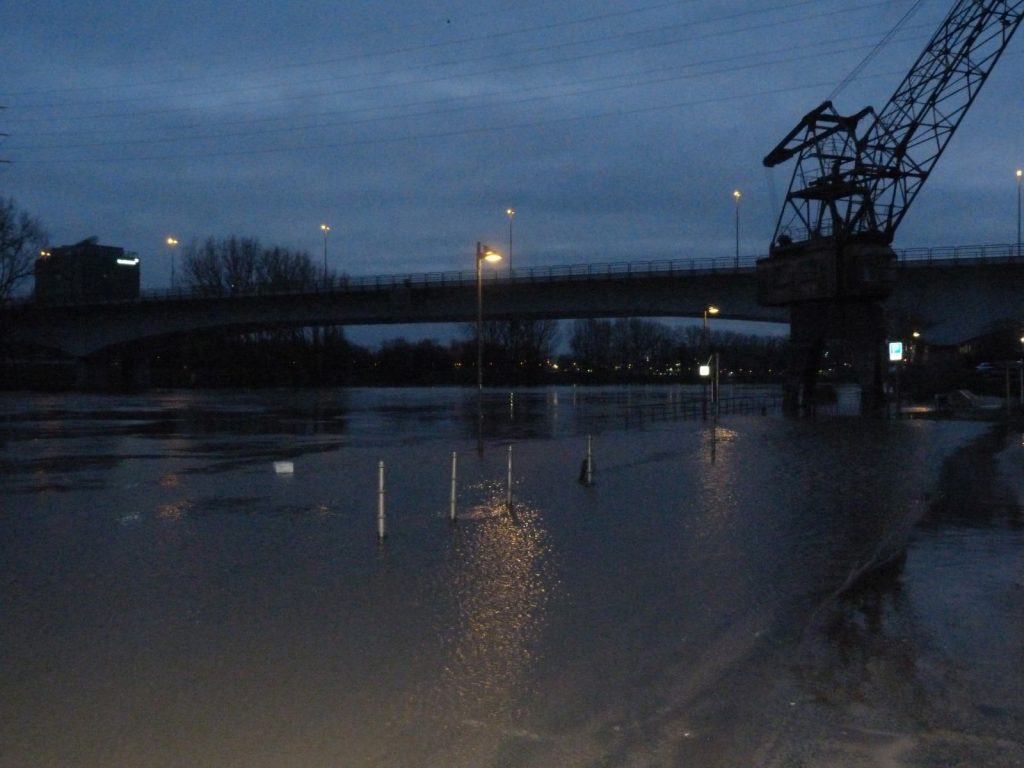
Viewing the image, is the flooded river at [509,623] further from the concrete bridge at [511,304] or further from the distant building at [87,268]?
the distant building at [87,268]

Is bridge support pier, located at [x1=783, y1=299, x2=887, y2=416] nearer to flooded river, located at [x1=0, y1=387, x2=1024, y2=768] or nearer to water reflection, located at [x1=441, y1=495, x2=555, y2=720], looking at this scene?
flooded river, located at [x1=0, y1=387, x2=1024, y2=768]

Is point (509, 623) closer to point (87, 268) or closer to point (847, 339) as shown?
point (847, 339)

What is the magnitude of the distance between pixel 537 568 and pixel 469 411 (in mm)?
42108

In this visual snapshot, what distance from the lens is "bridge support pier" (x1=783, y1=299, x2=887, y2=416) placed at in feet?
175

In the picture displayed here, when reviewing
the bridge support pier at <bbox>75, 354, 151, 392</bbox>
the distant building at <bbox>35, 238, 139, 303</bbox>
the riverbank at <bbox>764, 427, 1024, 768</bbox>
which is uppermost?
the distant building at <bbox>35, 238, 139, 303</bbox>

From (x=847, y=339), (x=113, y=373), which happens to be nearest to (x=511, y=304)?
(x=847, y=339)

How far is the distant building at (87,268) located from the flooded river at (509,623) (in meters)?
100

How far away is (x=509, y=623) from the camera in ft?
28.2

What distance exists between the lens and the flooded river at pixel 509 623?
585 centimetres

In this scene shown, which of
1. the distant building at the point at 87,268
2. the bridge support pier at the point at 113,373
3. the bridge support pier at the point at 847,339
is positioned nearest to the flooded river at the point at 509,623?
the bridge support pier at the point at 847,339

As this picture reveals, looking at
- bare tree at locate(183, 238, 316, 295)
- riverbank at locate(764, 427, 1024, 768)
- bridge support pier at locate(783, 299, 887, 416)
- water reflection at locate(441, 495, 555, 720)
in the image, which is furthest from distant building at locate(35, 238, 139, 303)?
riverbank at locate(764, 427, 1024, 768)

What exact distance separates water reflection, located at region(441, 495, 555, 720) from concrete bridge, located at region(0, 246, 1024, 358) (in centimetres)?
5153

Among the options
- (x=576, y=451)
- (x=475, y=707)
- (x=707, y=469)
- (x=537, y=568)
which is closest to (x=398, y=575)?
(x=537, y=568)

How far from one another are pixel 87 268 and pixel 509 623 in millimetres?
127075
